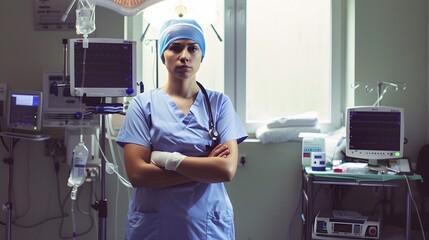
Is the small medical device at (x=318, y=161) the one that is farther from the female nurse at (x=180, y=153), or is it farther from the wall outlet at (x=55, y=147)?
the wall outlet at (x=55, y=147)

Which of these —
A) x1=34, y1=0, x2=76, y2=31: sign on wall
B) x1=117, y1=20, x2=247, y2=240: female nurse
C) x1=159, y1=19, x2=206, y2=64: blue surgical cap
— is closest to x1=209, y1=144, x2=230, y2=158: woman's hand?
x1=117, y1=20, x2=247, y2=240: female nurse

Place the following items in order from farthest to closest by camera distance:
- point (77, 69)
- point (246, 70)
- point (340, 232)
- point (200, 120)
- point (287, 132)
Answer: point (246, 70), point (287, 132), point (340, 232), point (77, 69), point (200, 120)

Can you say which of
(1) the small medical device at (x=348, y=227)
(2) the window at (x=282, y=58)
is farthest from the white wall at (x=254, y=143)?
(1) the small medical device at (x=348, y=227)

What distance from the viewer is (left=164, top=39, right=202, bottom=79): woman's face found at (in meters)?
1.84

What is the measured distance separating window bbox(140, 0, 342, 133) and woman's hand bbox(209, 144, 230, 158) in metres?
1.34

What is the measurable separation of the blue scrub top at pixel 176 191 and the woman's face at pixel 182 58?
129mm

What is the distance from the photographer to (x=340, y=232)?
2.54 meters

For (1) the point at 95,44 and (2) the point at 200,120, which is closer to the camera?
(2) the point at 200,120

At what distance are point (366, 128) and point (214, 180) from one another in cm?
123

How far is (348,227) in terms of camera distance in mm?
2525

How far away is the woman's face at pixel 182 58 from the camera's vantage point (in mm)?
1839

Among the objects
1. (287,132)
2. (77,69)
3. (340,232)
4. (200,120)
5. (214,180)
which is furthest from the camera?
(287,132)

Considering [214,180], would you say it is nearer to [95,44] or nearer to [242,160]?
[95,44]

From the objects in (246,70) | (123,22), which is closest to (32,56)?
(123,22)
